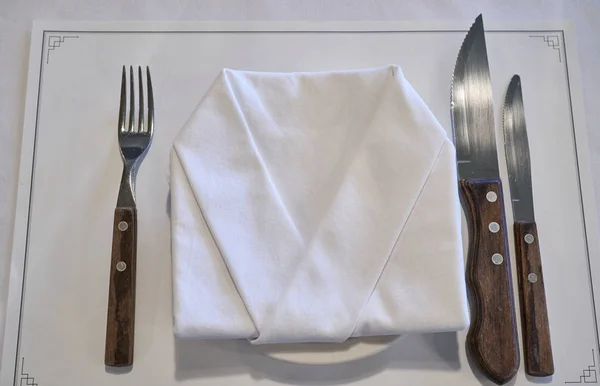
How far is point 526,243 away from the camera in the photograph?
646 mm

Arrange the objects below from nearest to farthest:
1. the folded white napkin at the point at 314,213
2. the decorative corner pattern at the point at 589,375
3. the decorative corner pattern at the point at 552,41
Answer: the folded white napkin at the point at 314,213
the decorative corner pattern at the point at 589,375
the decorative corner pattern at the point at 552,41

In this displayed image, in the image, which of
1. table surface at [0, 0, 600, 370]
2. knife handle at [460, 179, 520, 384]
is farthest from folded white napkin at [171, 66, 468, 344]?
table surface at [0, 0, 600, 370]

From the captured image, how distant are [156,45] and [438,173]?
42 centimetres

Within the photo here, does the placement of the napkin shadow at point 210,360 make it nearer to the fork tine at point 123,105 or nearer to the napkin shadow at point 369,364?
the napkin shadow at point 369,364

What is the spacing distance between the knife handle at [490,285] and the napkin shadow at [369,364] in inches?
1.2

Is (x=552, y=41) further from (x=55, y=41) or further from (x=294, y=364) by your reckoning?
(x=55, y=41)

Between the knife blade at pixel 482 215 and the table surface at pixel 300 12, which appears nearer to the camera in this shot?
the knife blade at pixel 482 215

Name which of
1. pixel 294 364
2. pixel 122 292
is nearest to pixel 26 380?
pixel 122 292

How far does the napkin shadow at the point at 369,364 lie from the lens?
0.62m

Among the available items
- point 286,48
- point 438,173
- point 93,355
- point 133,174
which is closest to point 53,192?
point 133,174

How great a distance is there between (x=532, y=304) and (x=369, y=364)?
0.67ft

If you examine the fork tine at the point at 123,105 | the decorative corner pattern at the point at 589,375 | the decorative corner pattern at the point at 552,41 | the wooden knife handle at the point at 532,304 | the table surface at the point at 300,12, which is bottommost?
the decorative corner pattern at the point at 589,375

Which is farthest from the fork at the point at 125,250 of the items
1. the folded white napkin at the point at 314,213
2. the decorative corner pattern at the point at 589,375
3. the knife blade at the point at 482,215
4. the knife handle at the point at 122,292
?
the decorative corner pattern at the point at 589,375

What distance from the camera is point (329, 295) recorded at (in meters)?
0.53
